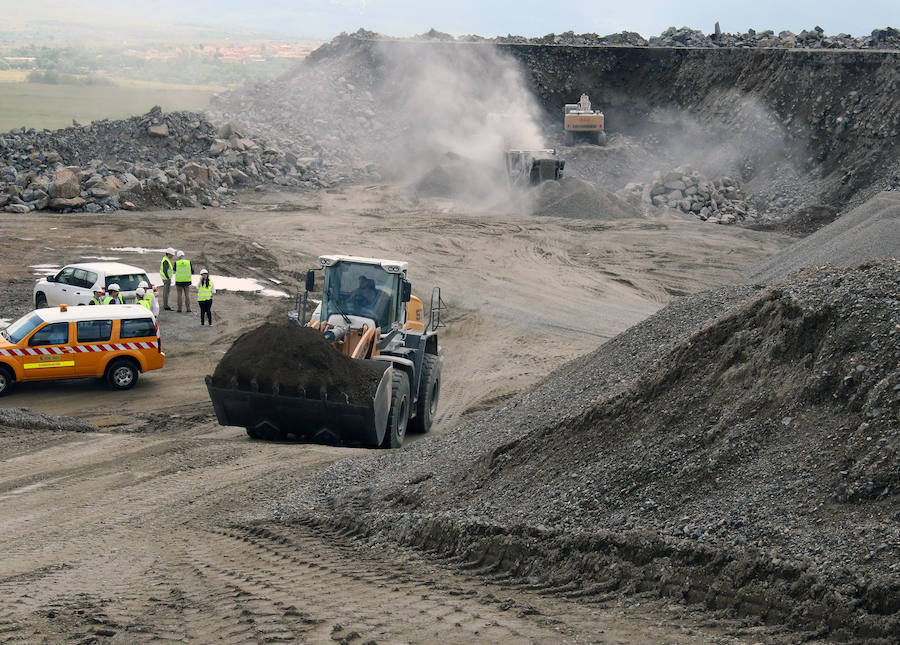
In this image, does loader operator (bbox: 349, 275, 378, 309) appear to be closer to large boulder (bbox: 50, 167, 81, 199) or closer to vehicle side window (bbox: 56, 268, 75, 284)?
vehicle side window (bbox: 56, 268, 75, 284)

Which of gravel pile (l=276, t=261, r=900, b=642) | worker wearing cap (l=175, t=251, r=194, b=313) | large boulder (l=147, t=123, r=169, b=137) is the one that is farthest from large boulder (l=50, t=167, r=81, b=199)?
gravel pile (l=276, t=261, r=900, b=642)

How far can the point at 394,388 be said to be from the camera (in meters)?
12.9

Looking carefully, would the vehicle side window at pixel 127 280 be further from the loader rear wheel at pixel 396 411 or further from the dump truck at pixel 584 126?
the dump truck at pixel 584 126

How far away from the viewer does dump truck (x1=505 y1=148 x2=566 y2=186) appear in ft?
119

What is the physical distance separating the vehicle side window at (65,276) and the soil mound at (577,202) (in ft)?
60.5

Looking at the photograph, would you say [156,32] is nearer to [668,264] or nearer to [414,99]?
[414,99]

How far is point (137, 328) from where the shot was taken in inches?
644

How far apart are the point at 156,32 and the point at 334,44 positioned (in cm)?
4617

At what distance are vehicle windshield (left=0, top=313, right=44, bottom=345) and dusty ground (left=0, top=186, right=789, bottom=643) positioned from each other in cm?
93

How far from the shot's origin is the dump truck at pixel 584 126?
149 ft

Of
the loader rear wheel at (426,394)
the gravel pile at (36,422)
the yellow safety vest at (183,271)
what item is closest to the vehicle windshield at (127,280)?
the yellow safety vest at (183,271)

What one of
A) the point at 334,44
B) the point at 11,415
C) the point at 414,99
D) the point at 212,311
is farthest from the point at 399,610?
the point at 334,44

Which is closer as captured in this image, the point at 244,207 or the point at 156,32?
the point at 244,207

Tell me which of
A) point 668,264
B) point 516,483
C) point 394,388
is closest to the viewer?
point 516,483
